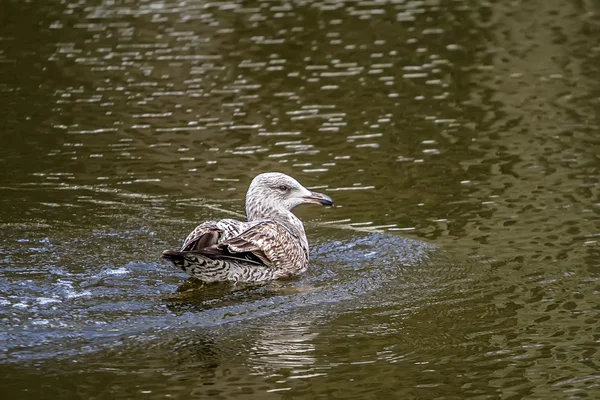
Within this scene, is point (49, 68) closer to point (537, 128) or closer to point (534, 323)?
point (537, 128)

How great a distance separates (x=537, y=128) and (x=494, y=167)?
2073 mm

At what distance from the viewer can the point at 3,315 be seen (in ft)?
32.2

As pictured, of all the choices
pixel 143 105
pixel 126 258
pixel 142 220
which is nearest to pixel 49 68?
pixel 143 105

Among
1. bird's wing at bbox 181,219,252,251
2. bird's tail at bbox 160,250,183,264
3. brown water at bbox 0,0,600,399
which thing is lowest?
brown water at bbox 0,0,600,399

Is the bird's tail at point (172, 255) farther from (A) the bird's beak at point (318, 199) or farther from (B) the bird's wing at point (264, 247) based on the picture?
(A) the bird's beak at point (318, 199)

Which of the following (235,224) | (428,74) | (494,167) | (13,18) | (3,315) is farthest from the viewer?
(13,18)

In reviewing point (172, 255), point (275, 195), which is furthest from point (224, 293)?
point (275, 195)

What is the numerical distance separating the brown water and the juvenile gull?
0.75 ft

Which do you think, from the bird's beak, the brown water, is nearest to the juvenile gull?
the bird's beak

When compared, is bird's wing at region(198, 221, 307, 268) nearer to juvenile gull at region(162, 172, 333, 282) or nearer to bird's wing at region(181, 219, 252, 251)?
juvenile gull at region(162, 172, 333, 282)

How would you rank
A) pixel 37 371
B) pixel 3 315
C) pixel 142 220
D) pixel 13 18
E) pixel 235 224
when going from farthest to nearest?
pixel 13 18 → pixel 142 220 → pixel 235 224 → pixel 3 315 → pixel 37 371

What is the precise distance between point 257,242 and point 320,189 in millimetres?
3445

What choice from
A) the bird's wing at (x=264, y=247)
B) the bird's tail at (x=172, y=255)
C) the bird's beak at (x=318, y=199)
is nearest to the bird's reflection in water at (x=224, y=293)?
the bird's wing at (x=264, y=247)

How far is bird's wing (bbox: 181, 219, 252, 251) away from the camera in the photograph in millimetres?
10859
